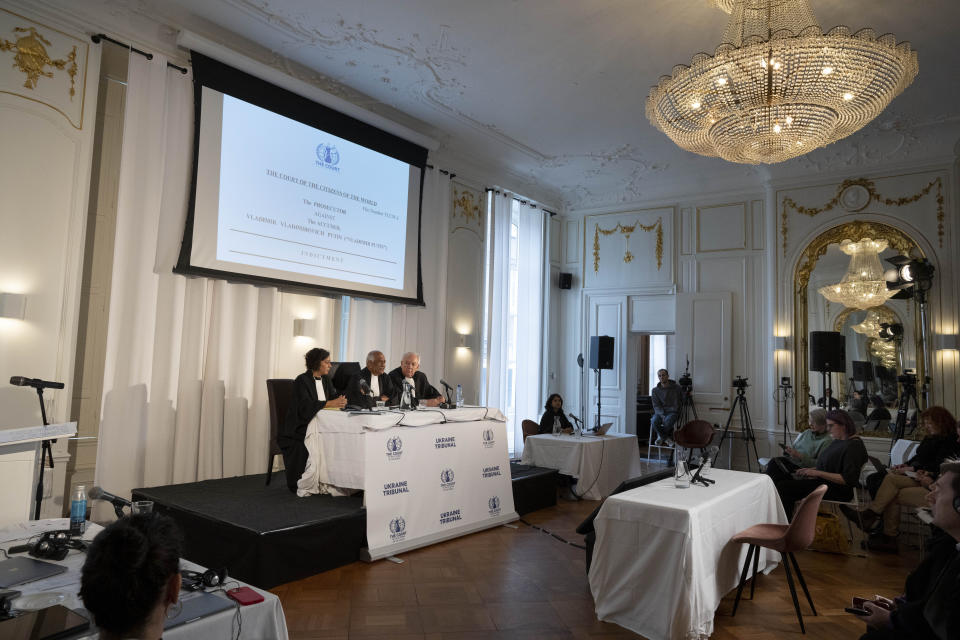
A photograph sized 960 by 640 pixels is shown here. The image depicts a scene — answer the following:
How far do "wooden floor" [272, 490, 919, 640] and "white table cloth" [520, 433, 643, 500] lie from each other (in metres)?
1.66

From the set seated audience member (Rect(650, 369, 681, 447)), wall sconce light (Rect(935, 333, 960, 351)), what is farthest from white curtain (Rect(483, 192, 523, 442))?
wall sconce light (Rect(935, 333, 960, 351))

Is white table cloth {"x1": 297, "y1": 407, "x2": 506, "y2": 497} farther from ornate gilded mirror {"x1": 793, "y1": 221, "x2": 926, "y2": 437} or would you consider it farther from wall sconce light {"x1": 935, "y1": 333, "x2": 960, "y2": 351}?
wall sconce light {"x1": 935, "y1": 333, "x2": 960, "y2": 351}

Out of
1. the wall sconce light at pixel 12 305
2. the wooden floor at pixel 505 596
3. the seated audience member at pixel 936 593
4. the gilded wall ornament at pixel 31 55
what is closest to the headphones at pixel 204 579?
the wooden floor at pixel 505 596

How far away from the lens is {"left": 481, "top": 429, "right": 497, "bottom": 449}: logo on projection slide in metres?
5.34

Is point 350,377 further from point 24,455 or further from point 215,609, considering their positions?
point 215,609

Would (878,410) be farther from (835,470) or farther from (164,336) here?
(164,336)

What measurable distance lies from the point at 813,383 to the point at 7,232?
28.1ft

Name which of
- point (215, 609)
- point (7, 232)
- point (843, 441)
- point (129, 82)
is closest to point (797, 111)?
point (843, 441)

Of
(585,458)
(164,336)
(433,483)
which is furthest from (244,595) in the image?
(585,458)

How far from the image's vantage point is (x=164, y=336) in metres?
5.16

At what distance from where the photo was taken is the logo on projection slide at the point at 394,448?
14.6 feet

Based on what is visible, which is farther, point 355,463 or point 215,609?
point 355,463

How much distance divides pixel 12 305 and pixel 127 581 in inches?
156

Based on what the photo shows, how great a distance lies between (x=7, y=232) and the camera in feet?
14.1
